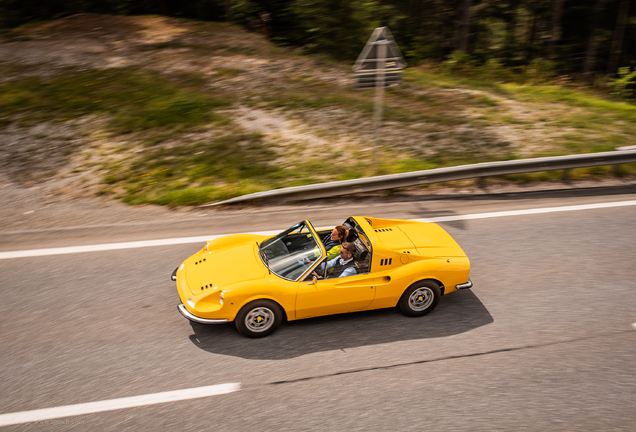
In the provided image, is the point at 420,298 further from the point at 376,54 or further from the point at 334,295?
the point at 376,54

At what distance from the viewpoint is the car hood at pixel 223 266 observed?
5.49 metres

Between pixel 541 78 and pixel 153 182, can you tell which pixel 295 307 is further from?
pixel 541 78

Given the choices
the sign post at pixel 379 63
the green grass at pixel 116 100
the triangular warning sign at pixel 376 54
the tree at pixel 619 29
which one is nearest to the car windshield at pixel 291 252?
the sign post at pixel 379 63

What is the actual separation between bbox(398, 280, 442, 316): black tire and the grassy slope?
439 cm

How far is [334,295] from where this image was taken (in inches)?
215

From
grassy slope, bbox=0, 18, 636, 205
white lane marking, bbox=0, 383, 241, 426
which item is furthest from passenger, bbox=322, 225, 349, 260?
grassy slope, bbox=0, 18, 636, 205

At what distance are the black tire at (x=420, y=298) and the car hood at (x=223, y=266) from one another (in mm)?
1800

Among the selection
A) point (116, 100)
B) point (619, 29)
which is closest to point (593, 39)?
point (619, 29)

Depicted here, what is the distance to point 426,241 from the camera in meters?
6.18

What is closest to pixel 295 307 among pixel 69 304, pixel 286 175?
pixel 69 304

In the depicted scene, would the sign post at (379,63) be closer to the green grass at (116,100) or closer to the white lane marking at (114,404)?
the green grass at (116,100)

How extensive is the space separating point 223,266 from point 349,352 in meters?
1.88

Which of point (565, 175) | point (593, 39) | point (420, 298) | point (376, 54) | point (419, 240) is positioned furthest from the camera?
point (593, 39)

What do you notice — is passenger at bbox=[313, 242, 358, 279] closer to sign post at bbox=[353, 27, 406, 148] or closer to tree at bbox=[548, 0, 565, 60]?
sign post at bbox=[353, 27, 406, 148]
